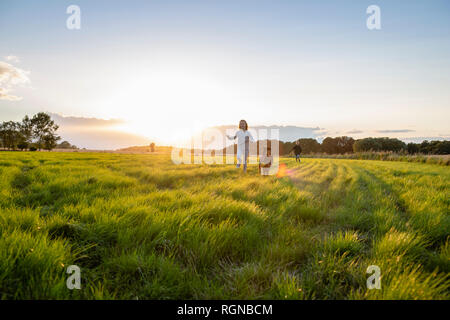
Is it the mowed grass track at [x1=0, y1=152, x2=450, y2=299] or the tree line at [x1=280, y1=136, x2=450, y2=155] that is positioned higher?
the tree line at [x1=280, y1=136, x2=450, y2=155]

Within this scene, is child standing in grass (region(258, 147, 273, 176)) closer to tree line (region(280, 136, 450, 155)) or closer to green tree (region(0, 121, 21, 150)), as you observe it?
tree line (region(280, 136, 450, 155))

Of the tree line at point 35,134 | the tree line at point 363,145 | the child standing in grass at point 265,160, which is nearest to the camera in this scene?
the child standing in grass at point 265,160

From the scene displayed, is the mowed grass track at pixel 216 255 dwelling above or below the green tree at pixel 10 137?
below

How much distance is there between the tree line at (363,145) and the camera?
62.8 metres

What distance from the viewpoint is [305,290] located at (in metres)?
1.54

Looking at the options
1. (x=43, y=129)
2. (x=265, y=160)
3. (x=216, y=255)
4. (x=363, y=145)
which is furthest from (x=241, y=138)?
(x=43, y=129)

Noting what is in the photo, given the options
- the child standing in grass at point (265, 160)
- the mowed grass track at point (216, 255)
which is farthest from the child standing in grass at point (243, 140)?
the mowed grass track at point (216, 255)

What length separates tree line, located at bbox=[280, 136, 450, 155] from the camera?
62.8 metres

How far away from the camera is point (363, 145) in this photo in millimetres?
75812

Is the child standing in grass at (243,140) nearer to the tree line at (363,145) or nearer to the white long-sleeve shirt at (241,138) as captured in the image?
the white long-sleeve shirt at (241,138)

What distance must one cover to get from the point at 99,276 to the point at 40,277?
40cm

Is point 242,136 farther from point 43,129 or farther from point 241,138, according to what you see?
point 43,129

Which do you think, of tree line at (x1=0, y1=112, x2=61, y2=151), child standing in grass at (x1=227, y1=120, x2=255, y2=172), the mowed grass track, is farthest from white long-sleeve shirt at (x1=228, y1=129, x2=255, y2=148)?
tree line at (x1=0, y1=112, x2=61, y2=151)
